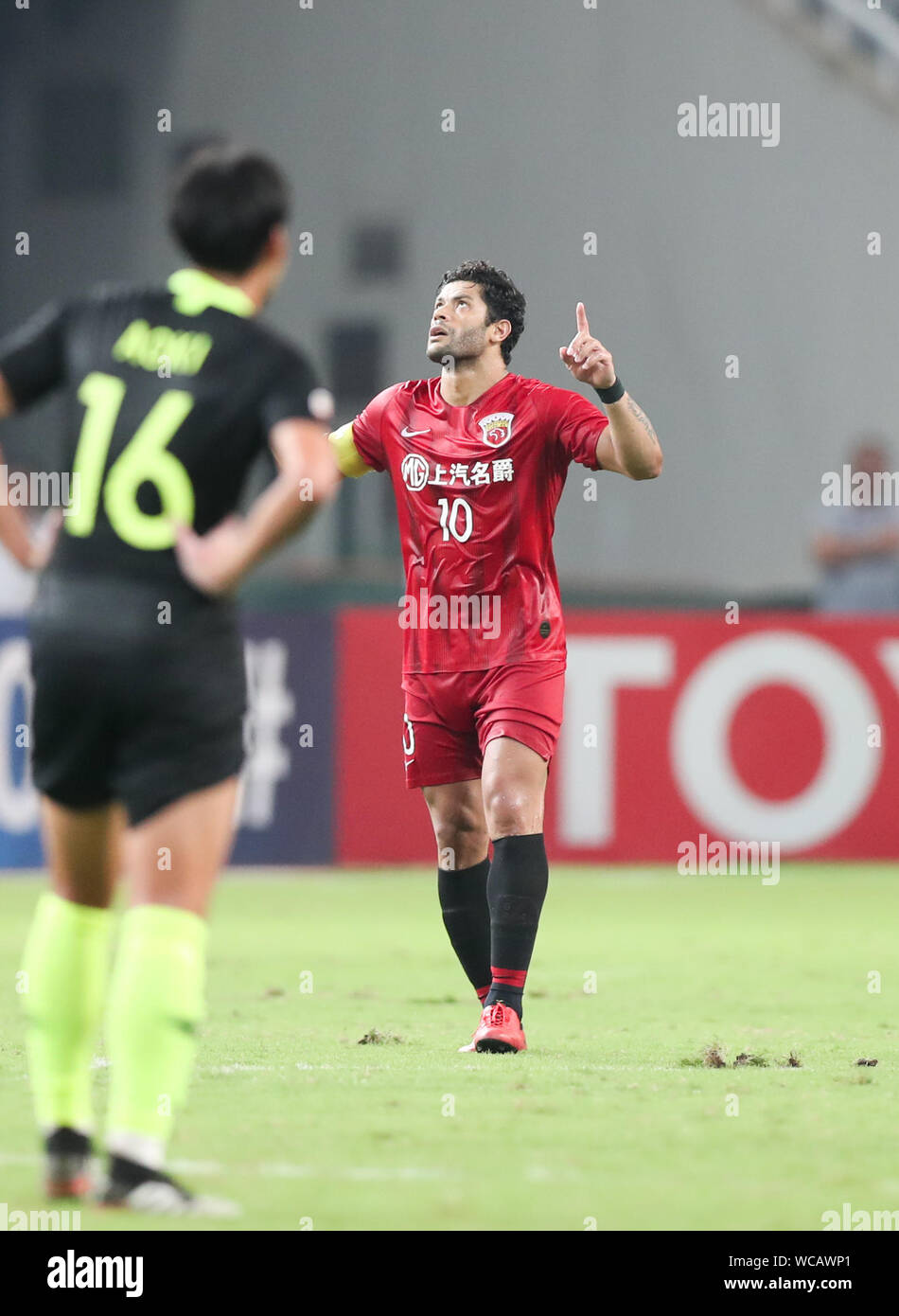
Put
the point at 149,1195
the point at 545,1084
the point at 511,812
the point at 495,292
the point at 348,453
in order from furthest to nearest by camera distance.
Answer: the point at 348,453, the point at 495,292, the point at 511,812, the point at 545,1084, the point at 149,1195

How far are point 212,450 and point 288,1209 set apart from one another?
1.37m

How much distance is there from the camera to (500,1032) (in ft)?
20.1

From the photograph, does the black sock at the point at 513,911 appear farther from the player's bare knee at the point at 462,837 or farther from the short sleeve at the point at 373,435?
the short sleeve at the point at 373,435

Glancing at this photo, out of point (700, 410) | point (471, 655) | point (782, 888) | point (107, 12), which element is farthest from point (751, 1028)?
point (107, 12)

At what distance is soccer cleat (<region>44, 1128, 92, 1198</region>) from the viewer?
404 cm

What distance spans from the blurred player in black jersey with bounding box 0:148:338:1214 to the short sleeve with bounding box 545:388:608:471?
234cm

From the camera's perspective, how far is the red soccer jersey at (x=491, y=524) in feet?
21.1

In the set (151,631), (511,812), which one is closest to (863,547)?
(511,812)

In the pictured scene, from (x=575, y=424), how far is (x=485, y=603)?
58cm

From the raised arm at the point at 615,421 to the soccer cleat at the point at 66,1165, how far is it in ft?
8.72

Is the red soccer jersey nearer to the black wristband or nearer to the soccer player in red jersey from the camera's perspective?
the soccer player in red jersey

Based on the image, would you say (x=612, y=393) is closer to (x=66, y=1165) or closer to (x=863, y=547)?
(x=66, y=1165)

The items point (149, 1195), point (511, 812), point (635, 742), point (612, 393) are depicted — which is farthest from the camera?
point (635, 742)

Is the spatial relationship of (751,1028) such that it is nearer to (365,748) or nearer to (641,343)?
(365,748)
